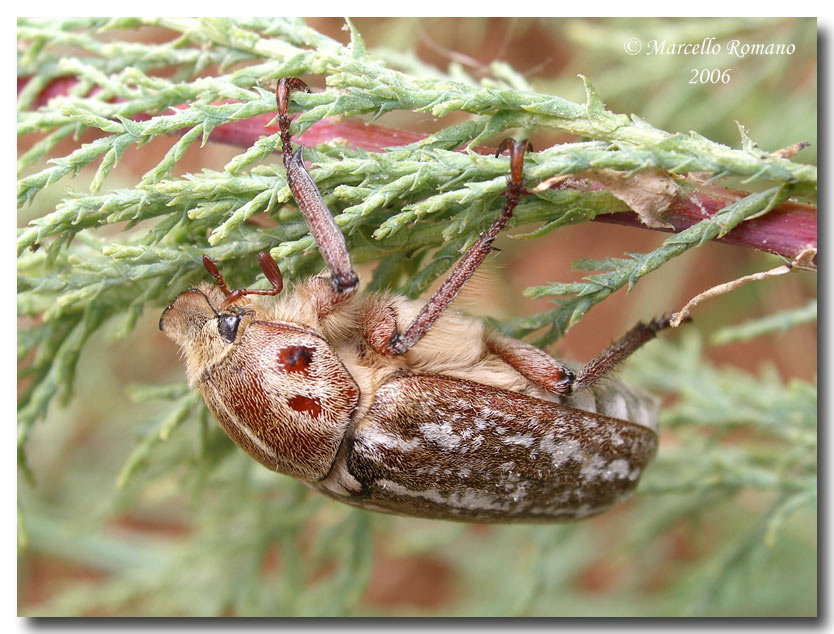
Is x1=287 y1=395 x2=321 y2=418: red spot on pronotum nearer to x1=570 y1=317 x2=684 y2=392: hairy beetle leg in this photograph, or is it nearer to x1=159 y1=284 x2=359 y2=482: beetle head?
x1=159 y1=284 x2=359 y2=482: beetle head

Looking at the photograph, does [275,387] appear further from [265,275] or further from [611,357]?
[611,357]

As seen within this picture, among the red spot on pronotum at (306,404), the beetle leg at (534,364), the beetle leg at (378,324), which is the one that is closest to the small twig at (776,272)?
the beetle leg at (534,364)

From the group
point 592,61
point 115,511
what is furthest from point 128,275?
point 592,61

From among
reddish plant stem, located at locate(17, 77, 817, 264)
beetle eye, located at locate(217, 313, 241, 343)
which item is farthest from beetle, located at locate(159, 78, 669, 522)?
reddish plant stem, located at locate(17, 77, 817, 264)

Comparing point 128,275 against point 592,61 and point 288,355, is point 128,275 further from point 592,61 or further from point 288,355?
point 592,61

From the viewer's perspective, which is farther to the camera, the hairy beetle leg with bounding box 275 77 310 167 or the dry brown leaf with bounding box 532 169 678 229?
the hairy beetle leg with bounding box 275 77 310 167

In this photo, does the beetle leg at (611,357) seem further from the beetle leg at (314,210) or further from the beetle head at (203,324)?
the beetle head at (203,324)
